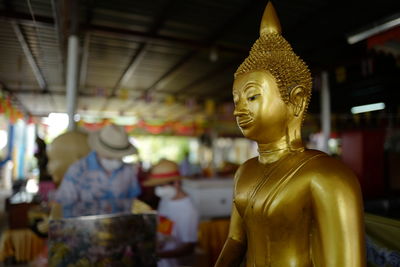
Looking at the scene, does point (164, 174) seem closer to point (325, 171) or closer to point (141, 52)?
point (325, 171)

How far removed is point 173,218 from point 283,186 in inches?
79.1

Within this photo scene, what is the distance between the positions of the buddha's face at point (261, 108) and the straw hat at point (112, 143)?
1801 millimetres

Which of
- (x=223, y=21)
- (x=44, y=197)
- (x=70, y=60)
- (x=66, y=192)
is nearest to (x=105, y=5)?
(x=70, y=60)

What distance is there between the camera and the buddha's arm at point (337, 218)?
78 centimetres

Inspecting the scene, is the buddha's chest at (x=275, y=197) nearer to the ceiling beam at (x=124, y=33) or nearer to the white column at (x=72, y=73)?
the ceiling beam at (x=124, y=33)

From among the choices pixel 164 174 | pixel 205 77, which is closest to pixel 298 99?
pixel 164 174

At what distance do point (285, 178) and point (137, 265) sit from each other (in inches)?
47.9

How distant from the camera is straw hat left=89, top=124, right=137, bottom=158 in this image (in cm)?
252

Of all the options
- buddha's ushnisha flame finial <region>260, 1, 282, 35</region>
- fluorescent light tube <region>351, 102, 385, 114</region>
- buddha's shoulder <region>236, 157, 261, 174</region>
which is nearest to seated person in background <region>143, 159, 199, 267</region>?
buddha's shoulder <region>236, 157, 261, 174</region>

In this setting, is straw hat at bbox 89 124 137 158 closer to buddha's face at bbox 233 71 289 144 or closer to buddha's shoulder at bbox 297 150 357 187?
buddha's face at bbox 233 71 289 144

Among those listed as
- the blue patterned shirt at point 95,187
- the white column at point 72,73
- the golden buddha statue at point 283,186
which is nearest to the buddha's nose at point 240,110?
the golden buddha statue at point 283,186

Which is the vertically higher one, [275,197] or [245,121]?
[245,121]

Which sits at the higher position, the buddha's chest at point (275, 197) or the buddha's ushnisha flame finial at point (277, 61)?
the buddha's ushnisha flame finial at point (277, 61)

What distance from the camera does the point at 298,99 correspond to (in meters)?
0.99
